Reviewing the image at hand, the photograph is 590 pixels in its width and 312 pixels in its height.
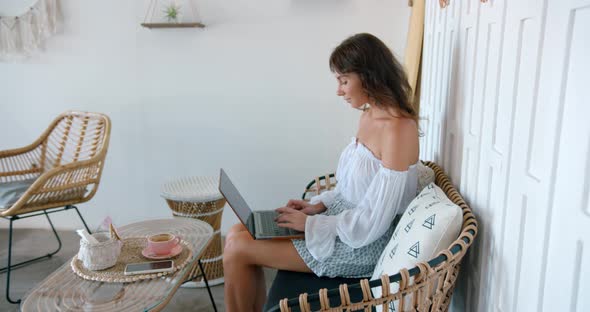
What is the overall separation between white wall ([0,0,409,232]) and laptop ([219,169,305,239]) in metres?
1.14

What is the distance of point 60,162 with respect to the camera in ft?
9.07

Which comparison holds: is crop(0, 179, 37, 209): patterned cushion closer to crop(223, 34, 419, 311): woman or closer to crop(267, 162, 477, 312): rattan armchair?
crop(223, 34, 419, 311): woman

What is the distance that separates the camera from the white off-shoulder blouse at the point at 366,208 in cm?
142

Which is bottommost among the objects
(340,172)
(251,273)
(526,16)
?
(251,273)

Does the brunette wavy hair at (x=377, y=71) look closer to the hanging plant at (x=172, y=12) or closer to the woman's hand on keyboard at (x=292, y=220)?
the woman's hand on keyboard at (x=292, y=220)

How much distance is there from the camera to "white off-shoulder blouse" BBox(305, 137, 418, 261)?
1418 millimetres

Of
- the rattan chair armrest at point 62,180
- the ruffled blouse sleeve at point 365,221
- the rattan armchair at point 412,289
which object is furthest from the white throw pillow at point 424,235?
the rattan chair armrest at point 62,180

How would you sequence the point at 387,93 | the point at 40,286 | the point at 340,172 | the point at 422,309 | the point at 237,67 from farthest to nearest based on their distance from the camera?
the point at 237,67, the point at 340,172, the point at 387,93, the point at 40,286, the point at 422,309

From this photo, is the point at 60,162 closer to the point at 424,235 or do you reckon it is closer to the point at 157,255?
the point at 157,255

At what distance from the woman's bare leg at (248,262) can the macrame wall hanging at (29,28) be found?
2.03 m

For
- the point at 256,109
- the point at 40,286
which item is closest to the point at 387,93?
the point at 40,286

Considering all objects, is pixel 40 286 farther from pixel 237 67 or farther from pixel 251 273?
pixel 237 67

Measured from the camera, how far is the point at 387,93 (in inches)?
59.4

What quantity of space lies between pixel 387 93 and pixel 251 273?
738mm
